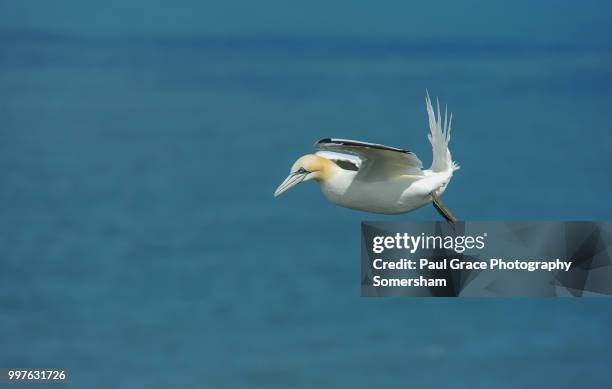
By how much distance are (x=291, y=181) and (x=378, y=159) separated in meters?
0.56

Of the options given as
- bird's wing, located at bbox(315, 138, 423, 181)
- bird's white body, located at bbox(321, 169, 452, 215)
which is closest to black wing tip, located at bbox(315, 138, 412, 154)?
bird's wing, located at bbox(315, 138, 423, 181)

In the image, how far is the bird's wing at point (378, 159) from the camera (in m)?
16.9

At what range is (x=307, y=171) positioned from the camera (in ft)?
57.4

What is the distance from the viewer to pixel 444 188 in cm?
1747

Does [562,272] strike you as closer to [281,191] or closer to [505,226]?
[505,226]

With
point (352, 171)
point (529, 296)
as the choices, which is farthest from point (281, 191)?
point (529, 296)

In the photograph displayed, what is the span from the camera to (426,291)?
17422 mm

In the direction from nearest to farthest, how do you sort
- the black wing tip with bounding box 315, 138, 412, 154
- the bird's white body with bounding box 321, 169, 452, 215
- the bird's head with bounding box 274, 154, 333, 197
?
the black wing tip with bounding box 315, 138, 412, 154, the bird's white body with bounding box 321, 169, 452, 215, the bird's head with bounding box 274, 154, 333, 197

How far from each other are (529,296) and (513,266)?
0.18m

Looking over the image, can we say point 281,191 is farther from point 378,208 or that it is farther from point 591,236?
point 591,236

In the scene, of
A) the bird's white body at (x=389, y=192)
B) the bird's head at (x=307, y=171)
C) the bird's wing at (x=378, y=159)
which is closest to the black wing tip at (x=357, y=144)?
the bird's wing at (x=378, y=159)

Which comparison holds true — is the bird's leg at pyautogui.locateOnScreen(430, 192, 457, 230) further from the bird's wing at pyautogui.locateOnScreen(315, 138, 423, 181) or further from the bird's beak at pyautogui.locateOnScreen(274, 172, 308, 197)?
the bird's beak at pyautogui.locateOnScreen(274, 172, 308, 197)

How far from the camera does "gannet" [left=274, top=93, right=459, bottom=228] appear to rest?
17266 mm

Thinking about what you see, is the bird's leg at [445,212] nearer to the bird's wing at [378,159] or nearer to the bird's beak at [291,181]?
the bird's wing at [378,159]
